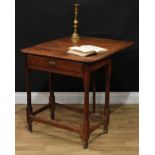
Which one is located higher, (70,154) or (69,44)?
(69,44)

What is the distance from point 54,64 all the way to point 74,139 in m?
0.61

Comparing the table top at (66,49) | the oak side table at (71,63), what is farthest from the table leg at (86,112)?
the table top at (66,49)

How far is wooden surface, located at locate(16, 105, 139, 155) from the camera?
7.61 ft

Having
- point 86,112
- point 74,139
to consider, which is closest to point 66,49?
point 86,112

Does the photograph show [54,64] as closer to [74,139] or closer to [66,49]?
[66,49]

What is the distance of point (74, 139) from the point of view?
8.23 feet

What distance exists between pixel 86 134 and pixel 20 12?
1.36 m

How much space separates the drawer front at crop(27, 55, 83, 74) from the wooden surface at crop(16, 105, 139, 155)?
21.3 inches

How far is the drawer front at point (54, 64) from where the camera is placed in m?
2.19

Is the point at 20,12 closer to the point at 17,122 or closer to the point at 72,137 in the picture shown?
the point at 17,122
